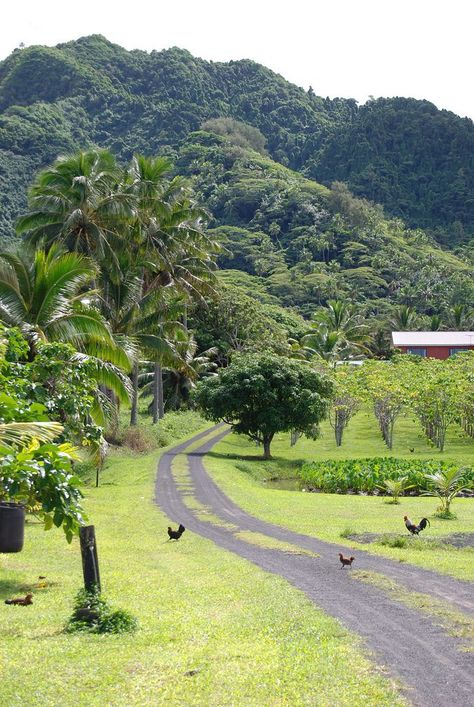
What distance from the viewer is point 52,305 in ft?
82.9

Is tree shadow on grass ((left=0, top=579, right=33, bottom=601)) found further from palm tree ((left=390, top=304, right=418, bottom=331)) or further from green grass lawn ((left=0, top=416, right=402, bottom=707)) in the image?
palm tree ((left=390, top=304, right=418, bottom=331))

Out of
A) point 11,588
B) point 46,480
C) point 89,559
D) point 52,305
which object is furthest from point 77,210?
point 46,480

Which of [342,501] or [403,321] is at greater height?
[403,321]

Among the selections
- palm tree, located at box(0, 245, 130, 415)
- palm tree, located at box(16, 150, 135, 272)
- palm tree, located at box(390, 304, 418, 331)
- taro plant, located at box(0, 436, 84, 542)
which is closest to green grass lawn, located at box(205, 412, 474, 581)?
palm tree, located at box(0, 245, 130, 415)

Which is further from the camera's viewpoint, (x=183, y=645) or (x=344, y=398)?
(x=344, y=398)

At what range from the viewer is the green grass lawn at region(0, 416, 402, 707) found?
8.31 m

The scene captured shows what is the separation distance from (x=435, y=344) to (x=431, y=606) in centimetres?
7955

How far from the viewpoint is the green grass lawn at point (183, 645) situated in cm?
831

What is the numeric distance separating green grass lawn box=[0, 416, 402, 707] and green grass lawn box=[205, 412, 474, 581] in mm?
4658

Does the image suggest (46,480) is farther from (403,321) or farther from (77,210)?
(403,321)

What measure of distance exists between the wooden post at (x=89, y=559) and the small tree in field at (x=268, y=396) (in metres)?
33.4

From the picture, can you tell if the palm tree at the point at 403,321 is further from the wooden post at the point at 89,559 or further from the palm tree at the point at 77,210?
the wooden post at the point at 89,559

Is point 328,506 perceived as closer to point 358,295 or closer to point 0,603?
point 0,603

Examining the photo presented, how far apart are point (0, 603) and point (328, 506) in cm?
1812
